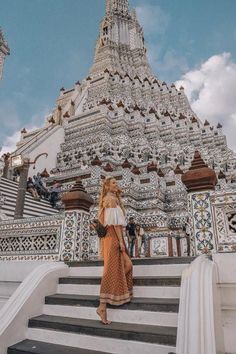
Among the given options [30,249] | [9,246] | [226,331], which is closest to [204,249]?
[226,331]

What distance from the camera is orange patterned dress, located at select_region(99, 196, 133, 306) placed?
3631mm

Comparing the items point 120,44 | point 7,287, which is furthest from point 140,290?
point 120,44

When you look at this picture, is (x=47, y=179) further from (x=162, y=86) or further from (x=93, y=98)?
(x=162, y=86)

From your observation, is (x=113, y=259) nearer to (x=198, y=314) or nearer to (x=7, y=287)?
(x=198, y=314)

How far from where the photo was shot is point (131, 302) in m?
3.73

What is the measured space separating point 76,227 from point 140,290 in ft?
6.76

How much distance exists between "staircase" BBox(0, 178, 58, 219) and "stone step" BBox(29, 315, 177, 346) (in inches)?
289

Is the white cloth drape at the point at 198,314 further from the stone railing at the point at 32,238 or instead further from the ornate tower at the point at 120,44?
the ornate tower at the point at 120,44

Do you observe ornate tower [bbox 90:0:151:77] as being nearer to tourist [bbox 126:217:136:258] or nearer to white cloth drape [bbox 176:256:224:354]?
tourist [bbox 126:217:136:258]


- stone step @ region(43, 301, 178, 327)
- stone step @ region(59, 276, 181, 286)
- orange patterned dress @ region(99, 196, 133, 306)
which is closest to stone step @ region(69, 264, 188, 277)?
stone step @ region(59, 276, 181, 286)

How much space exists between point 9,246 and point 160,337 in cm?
436

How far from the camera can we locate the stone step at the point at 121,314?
3374 millimetres

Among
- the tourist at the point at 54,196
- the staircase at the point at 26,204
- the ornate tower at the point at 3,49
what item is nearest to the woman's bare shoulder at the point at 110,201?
the staircase at the point at 26,204

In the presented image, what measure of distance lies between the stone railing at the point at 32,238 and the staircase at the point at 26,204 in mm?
4475
